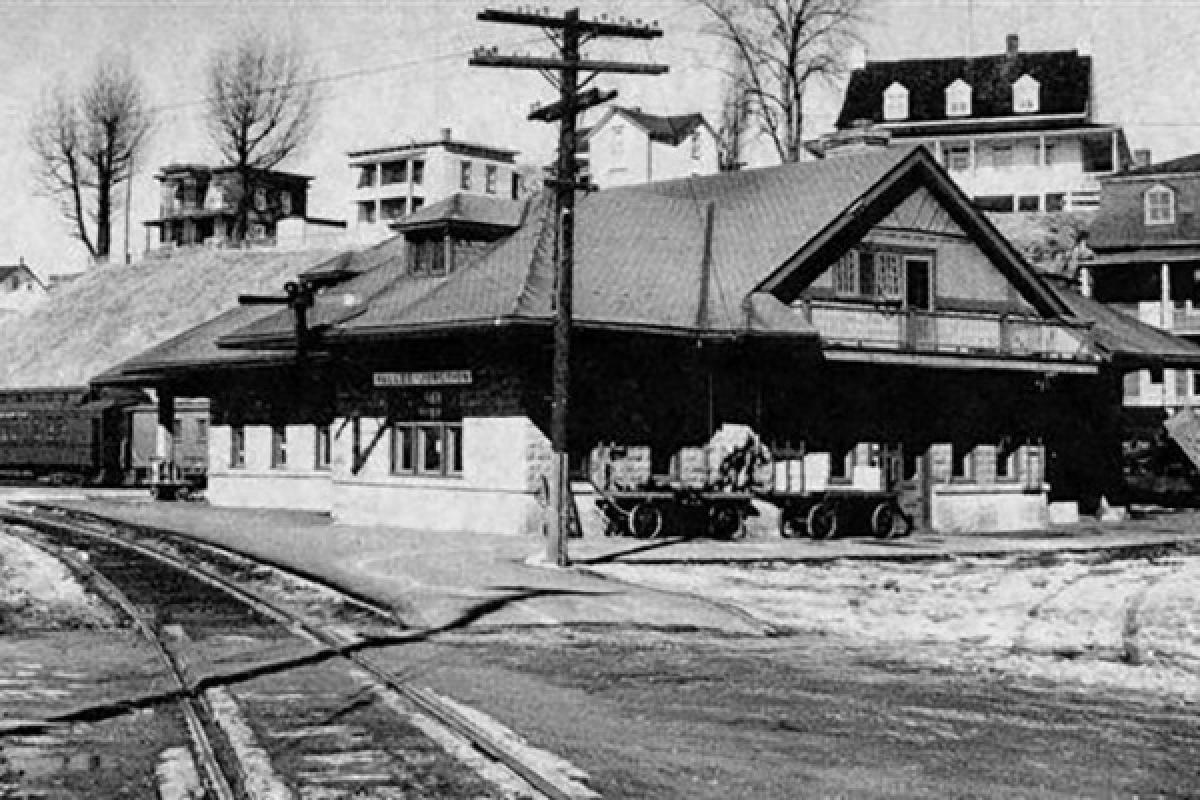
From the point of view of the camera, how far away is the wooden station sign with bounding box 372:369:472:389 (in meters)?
27.9

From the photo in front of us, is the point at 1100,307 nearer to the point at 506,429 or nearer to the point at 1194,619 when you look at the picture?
the point at 506,429

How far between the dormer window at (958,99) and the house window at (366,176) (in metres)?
39.2

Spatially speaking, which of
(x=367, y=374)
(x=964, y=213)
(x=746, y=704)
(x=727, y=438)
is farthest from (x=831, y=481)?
(x=746, y=704)

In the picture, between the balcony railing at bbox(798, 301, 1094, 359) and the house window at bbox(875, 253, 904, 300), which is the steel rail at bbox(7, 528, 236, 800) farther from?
the house window at bbox(875, 253, 904, 300)

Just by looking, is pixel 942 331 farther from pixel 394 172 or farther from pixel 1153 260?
pixel 394 172

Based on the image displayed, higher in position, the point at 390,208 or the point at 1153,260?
the point at 390,208

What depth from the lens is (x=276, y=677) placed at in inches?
486

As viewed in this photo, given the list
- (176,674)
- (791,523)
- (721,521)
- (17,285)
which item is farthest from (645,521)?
(17,285)

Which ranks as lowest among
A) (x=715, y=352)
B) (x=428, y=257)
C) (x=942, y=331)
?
(x=715, y=352)

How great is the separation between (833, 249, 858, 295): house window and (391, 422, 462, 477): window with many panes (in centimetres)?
787

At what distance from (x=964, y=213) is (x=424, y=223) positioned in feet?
35.4

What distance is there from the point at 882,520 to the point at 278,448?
1516 centimetres

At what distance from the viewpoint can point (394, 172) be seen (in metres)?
101

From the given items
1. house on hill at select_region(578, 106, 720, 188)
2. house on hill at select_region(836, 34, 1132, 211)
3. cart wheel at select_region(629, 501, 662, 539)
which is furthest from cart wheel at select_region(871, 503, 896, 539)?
house on hill at select_region(578, 106, 720, 188)
